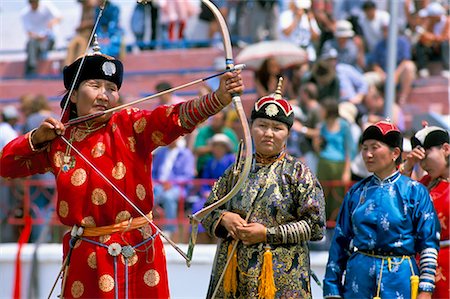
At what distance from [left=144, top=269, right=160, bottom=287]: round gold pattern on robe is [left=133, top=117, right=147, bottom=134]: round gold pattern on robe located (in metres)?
0.74

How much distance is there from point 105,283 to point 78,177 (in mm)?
572

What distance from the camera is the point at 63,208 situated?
19.7 feet

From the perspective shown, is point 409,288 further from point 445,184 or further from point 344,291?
Result: point 445,184

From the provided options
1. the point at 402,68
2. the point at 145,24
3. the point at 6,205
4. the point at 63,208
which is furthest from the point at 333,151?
the point at 145,24

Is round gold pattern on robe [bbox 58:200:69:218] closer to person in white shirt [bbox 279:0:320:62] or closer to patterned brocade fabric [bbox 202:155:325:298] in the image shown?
patterned brocade fabric [bbox 202:155:325:298]

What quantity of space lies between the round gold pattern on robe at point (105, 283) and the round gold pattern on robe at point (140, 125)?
0.78 meters

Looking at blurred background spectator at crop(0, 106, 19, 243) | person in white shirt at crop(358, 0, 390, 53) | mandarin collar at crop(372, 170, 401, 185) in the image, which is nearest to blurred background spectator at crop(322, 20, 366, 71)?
person in white shirt at crop(358, 0, 390, 53)

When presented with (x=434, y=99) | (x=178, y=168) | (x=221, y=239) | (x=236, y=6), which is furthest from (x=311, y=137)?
(x=221, y=239)

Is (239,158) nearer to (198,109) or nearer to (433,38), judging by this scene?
(198,109)

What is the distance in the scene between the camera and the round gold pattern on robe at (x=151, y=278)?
6016 mm

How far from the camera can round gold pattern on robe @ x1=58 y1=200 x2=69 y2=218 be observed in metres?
5.98

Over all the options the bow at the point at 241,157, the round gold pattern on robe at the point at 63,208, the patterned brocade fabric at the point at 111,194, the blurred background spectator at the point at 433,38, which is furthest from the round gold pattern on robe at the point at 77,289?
the blurred background spectator at the point at 433,38

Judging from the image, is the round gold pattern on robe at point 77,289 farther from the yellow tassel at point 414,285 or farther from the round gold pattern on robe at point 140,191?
the yellow tassel at point 414,285

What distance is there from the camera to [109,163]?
5.96 metres
